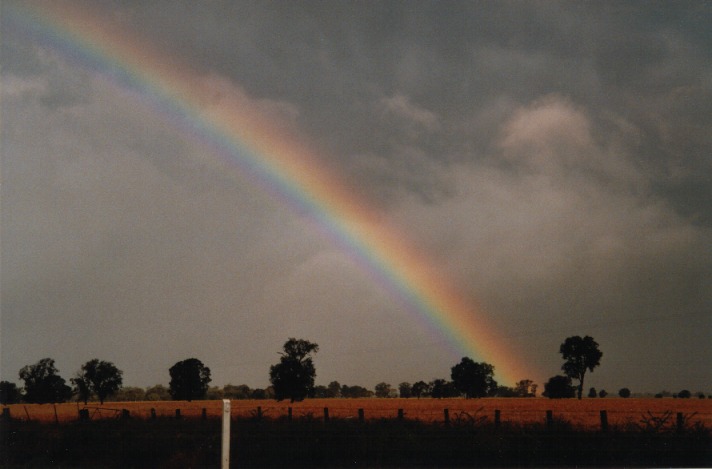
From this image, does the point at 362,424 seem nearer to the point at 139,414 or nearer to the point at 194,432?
the point at 194,432

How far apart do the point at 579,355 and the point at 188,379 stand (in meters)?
58.8

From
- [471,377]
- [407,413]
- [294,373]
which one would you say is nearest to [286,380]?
[294,373]

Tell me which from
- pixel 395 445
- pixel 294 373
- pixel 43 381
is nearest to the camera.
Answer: pixel 395 445

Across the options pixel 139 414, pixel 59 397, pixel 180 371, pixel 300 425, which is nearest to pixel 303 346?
pixel 180 371

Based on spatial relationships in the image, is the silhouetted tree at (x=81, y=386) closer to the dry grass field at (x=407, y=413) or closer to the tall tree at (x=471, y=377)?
the dry grass field at (x=407, y=413)

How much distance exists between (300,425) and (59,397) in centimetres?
6088

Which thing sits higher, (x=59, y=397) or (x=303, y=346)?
(x=303, y=346)

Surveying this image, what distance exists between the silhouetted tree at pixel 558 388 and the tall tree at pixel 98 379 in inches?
2361

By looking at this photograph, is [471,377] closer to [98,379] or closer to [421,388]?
[421,388]

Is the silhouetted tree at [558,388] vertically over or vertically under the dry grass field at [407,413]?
under

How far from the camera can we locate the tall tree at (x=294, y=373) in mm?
91500

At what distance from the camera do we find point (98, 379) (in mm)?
81438

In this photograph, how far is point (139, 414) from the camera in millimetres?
28406

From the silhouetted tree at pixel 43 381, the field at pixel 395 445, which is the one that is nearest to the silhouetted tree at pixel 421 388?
the silhouetted tree at pixel 43 381
